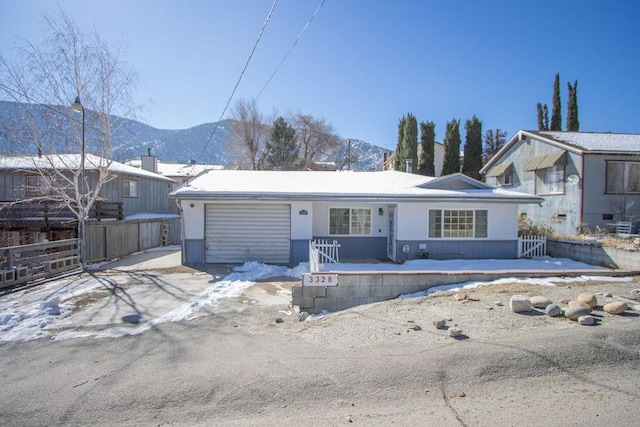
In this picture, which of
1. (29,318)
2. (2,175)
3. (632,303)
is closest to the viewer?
(632,303)

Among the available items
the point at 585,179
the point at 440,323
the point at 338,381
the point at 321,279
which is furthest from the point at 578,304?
the point at 585,179

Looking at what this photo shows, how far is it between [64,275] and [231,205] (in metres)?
5.58

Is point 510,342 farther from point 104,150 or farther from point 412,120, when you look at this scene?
point 412,120

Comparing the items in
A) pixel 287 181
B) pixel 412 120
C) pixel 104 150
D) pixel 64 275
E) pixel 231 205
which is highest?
pixel 412 120

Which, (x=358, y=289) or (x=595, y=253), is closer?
(x=358, y=289)

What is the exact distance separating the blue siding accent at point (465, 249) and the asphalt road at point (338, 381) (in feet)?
24.1

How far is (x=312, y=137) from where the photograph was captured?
42.8m

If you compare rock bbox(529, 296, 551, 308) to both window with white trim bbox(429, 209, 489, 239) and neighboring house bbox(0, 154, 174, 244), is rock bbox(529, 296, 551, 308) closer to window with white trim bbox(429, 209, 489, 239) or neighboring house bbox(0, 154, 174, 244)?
window with white trim bbox(429, 209, 489, 239)

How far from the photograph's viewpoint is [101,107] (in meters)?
13.3

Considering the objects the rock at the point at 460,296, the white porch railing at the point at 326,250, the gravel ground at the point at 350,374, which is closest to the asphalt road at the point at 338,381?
the gravel ground at the point at 350,374

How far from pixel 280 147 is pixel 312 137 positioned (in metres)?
7.96

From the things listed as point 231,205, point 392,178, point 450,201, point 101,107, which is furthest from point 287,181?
point 101,107

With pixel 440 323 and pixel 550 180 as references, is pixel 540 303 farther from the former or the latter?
pixel 550 180

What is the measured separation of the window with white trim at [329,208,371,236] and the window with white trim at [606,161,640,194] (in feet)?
36.3
